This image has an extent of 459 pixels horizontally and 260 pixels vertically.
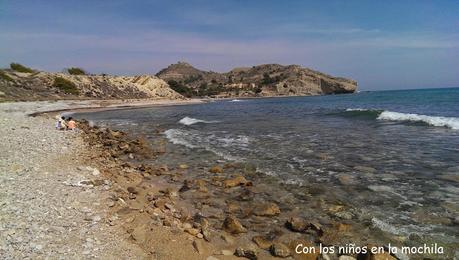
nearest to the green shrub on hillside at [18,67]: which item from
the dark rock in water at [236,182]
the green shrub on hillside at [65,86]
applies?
the green shrub on hillside at [65,86]

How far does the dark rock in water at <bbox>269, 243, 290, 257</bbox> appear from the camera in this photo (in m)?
5.82

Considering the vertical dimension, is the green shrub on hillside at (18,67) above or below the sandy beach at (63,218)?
above

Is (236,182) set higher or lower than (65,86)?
lower

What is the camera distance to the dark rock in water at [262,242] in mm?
Answer: 6152

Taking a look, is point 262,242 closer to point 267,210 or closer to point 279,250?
point 279,250

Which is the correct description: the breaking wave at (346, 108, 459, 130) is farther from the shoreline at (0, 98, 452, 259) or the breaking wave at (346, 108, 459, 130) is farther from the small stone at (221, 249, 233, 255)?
the small stone at (221, 249, 233, 255)

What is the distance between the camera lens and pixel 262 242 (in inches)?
248

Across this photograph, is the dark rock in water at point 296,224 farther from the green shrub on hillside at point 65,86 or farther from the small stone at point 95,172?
the green shrub on hillside at point 65,86

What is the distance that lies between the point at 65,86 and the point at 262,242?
77.0 m

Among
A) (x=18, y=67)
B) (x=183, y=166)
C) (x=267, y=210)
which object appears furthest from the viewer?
(x=18, y=67)

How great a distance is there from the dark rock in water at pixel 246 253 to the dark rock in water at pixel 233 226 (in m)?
0.90

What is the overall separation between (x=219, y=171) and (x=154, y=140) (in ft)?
29.8

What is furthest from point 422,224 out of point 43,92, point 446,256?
point 43,92

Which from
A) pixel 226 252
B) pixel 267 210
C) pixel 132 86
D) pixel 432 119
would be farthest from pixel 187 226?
pixel 132 86
